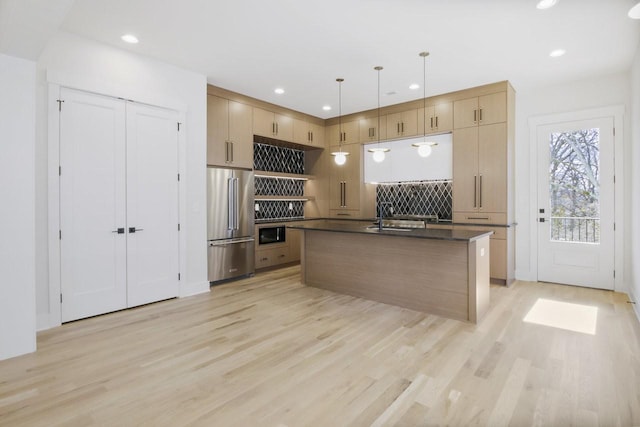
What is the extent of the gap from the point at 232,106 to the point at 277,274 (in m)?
2.71

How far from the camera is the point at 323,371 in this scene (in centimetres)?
231

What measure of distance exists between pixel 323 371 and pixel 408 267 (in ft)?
5.62

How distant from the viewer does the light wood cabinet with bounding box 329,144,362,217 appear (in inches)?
244

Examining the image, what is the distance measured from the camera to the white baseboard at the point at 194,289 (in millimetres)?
4172

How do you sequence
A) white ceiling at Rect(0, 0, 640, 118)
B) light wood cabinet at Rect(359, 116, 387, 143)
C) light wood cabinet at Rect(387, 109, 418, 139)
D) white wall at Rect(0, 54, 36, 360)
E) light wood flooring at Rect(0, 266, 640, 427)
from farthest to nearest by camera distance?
light wood cabinet at Rect(359, 116, 387, 143)
light wood cabinet at Rect(387, 109, 418, 139)
white ceiling at Rect(0, 0, 640, 118)
white wall at Rect(0, 54, 36, 360)
light wood flooring at Rect(0, 266, 640, 427)

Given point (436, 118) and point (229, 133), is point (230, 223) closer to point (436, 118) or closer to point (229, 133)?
point (229, 133)

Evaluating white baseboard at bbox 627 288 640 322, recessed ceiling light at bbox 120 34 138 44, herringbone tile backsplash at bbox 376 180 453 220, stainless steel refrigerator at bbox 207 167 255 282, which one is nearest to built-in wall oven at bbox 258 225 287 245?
stainless steel refrigerator at bbox 207 167 255 282

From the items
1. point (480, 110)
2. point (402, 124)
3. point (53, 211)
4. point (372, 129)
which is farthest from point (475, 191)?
point (53, 211)

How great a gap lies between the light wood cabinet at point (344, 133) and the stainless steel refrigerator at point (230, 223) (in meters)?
2.10

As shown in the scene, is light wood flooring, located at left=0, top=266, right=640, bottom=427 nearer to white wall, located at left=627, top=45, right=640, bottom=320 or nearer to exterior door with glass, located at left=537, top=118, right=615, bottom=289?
white wall, located at left=627, top=45, right=640, bottom=320

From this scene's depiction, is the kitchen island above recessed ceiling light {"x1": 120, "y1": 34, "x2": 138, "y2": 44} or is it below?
below

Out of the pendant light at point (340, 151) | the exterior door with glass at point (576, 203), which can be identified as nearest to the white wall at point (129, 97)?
the pendant light at point (340, 151)

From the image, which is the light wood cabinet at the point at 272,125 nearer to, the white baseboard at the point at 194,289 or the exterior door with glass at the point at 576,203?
the white baseboard at the point at 194,289

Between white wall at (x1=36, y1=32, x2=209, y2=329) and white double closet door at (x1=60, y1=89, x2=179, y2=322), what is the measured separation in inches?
4.8
